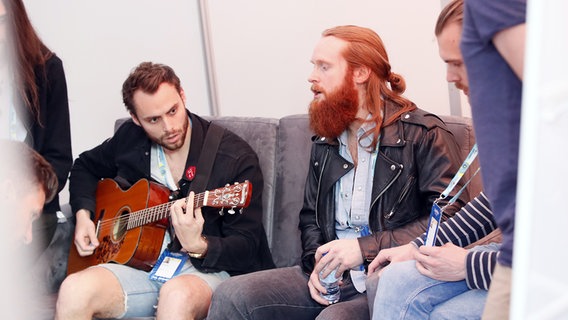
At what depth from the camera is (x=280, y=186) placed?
12.1ft

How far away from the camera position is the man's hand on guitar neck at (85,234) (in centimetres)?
364

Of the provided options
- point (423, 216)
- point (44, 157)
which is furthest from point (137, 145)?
point (423, 216)

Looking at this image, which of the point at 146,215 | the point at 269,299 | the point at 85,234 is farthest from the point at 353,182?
the point at 85,234

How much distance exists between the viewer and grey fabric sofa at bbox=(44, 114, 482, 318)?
3.64 metres

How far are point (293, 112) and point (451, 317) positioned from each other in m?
2.32

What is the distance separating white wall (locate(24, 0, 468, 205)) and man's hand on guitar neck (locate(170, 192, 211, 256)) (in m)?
1.28

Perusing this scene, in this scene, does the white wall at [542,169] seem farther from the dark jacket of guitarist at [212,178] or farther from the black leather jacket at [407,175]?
the dark jacket of guitarist at [212,178]

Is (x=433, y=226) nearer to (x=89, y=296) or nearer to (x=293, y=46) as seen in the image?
(x=89, y=296)

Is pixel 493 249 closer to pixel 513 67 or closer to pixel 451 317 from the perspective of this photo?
pixel 451 317

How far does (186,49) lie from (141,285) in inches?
73.9

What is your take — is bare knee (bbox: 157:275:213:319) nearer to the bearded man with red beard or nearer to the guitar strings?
the bearded man with red beard

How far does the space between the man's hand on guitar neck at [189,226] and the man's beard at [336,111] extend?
551mm

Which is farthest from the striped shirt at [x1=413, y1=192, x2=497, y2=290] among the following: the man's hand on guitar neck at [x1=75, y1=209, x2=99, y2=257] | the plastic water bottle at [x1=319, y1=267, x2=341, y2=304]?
the man's hand on guitar neck at [x1=75, y1=209, x2=99, y2=257]

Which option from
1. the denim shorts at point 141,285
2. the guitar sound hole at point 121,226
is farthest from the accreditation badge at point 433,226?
the guitar sound hole at point 121,226
